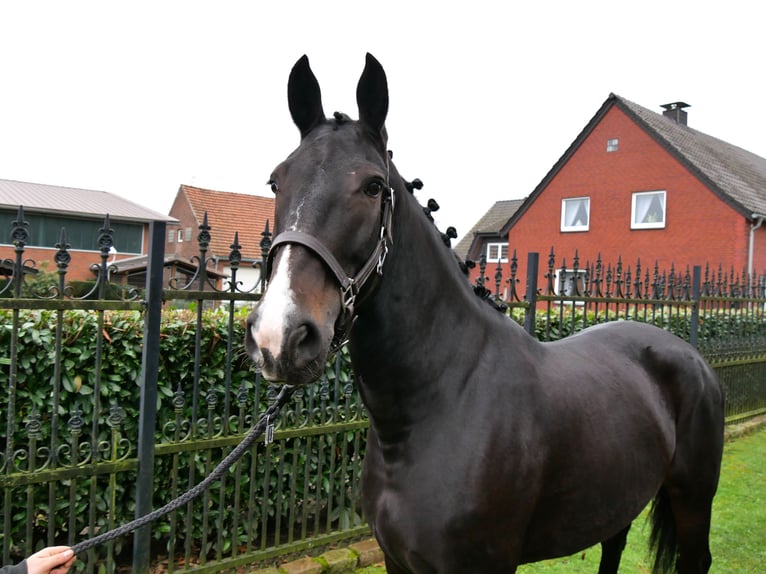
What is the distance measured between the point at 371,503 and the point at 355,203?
44.8 inches

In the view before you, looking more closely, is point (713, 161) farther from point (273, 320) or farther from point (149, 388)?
point (273, 320)

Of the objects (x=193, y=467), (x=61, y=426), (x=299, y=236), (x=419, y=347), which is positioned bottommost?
(x=193, y=467)

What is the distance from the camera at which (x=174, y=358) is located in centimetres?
357

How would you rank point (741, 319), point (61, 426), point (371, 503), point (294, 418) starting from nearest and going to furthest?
point (371, 503) → point (61, 426) → point (294, 418) → point (741, 319)

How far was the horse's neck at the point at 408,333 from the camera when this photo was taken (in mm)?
1859

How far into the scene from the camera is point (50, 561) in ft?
5.93

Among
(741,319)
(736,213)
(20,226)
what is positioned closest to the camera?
(20,226)

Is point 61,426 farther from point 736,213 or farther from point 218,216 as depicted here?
point 218,216

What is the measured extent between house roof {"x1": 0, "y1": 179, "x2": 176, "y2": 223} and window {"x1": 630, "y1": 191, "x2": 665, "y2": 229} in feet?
80.8

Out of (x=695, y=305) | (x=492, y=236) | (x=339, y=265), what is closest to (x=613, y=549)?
(x=339, y=265)

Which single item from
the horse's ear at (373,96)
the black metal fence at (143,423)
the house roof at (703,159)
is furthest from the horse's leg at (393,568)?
the house roof at (703,159)

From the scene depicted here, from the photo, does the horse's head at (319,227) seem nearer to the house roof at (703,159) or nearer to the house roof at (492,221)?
the house roof at (703,159)

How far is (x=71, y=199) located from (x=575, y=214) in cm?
3160

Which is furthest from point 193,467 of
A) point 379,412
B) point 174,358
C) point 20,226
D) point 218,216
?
point 218,216
